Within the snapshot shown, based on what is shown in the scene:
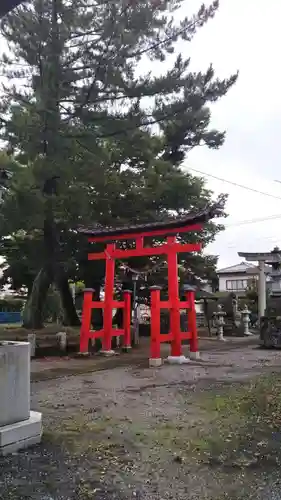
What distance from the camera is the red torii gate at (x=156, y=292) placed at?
359 inches

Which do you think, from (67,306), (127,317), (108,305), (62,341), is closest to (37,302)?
(67,306)

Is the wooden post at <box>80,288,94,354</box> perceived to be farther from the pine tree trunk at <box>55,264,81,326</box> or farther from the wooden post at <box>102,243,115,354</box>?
the pine tree trunk at <box>55,264,81,326</box>

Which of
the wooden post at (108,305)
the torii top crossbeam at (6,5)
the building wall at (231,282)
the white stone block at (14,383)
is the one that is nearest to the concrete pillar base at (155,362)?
Result: the wooden post at (108,305)

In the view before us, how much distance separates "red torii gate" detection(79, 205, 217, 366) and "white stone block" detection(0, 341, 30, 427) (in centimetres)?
522

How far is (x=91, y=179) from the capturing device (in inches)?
353

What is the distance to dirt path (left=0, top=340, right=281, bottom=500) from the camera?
9.55 feet

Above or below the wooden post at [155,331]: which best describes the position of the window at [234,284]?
above

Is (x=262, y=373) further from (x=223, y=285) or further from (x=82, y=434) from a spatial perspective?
(x=223, y=285)

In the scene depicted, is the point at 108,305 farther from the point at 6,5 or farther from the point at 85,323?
the point at 6,5

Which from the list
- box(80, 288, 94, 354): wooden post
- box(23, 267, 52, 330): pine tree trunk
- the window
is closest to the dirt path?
box(80, 288, 94, 354): wooden post

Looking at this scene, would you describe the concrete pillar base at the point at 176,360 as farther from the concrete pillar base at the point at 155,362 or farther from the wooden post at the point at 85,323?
the wooden post at the point at 85,323

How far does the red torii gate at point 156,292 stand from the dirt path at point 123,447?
2.21 metres

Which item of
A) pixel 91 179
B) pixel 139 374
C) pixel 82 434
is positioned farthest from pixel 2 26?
pixel 82 434

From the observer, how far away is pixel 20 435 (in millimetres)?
3631
